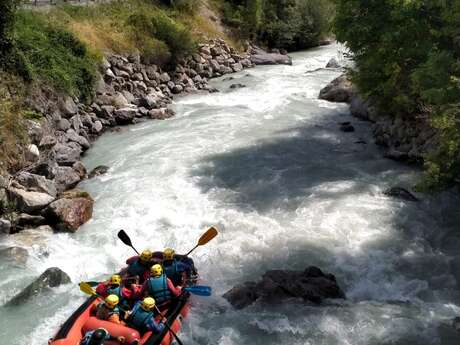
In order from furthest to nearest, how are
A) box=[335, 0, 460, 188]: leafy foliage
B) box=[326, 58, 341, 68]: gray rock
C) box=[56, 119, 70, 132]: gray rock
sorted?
box=[326, 58, 341, 68]: gray rock < box=[56, 119, 70, 132]: gray rock < box=[335, 0, 460, 188]: leafy foliage

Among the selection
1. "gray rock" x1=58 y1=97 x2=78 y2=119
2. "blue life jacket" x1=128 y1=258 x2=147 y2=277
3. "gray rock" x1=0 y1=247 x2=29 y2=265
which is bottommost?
"gray rock" x1=0 y1=247 x2=29 y2=265

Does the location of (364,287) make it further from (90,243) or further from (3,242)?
(3,242)

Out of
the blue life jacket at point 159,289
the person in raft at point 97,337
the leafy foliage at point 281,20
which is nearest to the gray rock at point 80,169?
the blue life jacket at point 159,289

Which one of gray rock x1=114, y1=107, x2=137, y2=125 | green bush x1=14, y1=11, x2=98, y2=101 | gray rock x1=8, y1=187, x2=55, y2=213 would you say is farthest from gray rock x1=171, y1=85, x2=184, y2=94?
gray rock x1=8, y1=187, x2=55, y2=213

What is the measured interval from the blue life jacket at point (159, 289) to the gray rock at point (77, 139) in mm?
8120

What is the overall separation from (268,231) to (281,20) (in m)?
25.2

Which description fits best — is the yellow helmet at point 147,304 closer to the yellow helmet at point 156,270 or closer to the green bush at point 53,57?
the yellow helmet at point 156,270

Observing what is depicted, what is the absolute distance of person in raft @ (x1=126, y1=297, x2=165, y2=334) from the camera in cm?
702

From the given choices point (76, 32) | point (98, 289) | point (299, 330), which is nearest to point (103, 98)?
point (76, 32)

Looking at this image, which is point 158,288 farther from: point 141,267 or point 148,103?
point 148,103

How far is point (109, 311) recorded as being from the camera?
7117 mm

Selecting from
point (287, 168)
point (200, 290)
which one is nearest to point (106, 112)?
point (287, 168)

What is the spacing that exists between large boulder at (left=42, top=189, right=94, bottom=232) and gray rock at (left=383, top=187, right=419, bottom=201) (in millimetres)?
6752

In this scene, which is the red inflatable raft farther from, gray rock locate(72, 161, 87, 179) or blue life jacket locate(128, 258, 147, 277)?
gray rock locate(72, 161, 87, 179)
